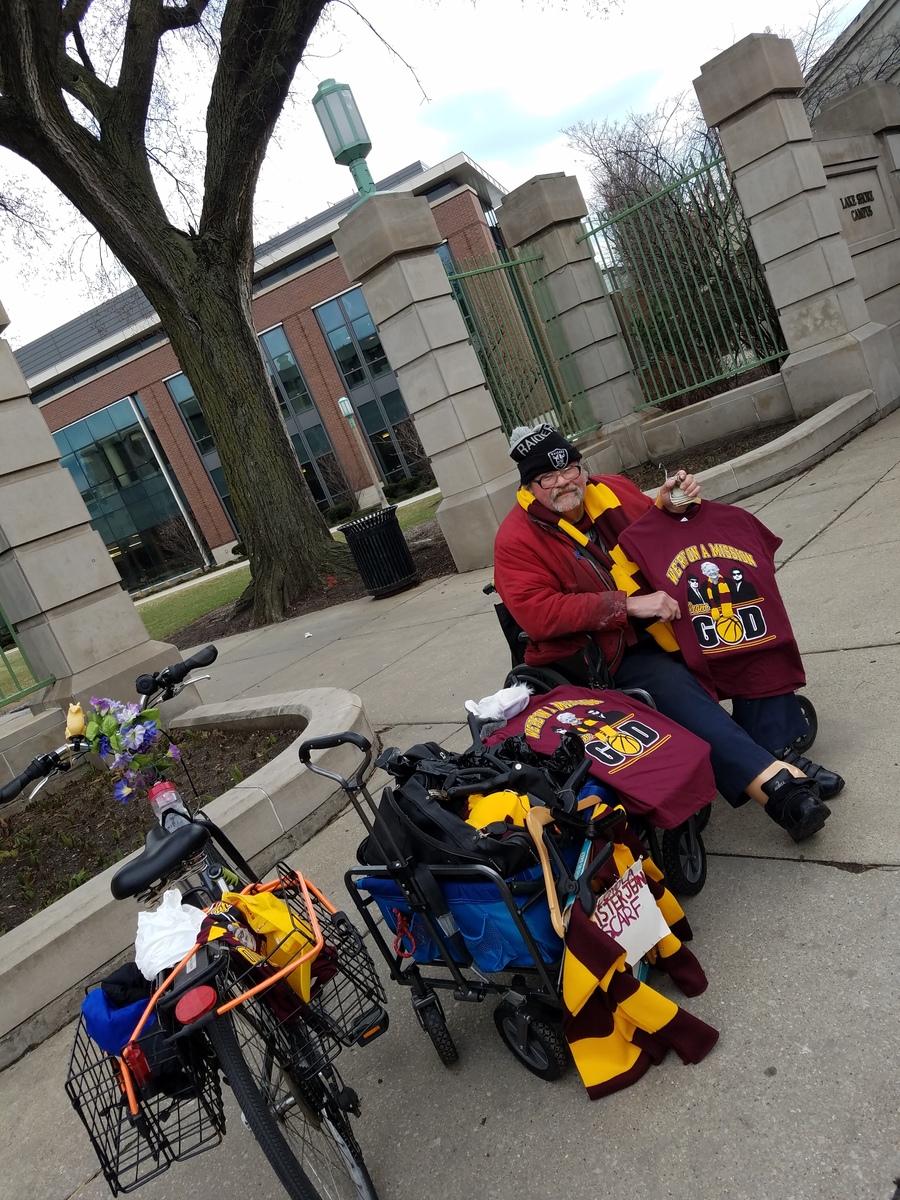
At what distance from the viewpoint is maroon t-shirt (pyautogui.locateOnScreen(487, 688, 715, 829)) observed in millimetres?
2385

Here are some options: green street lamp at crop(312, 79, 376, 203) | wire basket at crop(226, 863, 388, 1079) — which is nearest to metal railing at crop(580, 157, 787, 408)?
green street lamp at crop(312, 79, 376, 203)

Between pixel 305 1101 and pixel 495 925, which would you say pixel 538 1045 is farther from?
pixel 305 1101

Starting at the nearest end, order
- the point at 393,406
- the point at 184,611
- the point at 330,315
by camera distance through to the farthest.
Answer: the point at 184,611 < the point at 393,406 < the point at 330,315

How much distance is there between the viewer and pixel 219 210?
1088 cm

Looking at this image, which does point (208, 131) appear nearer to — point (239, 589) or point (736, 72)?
point (736, 72)

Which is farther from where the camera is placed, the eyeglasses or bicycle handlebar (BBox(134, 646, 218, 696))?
the eyeglasses

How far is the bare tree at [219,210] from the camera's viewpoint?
394 inches

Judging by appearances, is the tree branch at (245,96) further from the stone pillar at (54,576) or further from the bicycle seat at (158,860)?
the bicycle seat at (158,860)

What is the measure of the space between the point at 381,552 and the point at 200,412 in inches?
1330

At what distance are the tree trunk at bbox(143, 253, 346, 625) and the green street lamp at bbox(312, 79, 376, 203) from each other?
9.54 ft

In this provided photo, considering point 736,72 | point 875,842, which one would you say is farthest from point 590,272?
point 875,842

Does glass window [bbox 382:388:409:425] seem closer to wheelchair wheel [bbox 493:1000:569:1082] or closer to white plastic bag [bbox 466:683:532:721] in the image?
white plastic bag [bbox 466:683:532:721]

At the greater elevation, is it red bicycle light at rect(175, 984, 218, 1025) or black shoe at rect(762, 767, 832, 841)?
red bicycle light at rect(175, 984, 218, 1025)

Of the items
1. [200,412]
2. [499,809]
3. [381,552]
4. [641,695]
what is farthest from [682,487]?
[200,412]
